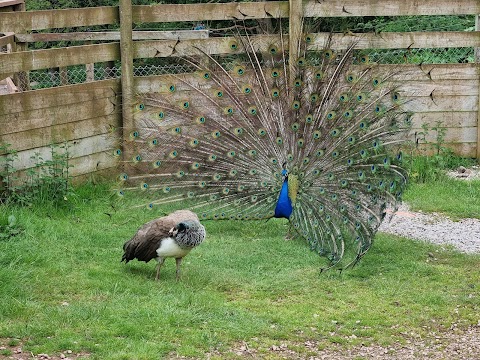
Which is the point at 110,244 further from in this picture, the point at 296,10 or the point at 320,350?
the point at 296,10

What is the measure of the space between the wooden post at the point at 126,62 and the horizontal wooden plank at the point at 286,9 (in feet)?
0.55

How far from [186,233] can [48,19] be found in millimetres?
4339

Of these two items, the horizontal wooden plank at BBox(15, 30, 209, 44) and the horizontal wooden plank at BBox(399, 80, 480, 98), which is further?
the horizontal wooden plank at BBox(399, 80, 480, 98)

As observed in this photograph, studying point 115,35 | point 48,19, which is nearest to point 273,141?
point 48,19

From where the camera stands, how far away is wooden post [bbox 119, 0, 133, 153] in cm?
1118

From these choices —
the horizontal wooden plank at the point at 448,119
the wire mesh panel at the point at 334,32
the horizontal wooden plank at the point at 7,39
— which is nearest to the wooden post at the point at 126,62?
the wire mesh panel at the point at 334,32

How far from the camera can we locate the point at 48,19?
34.8 ft

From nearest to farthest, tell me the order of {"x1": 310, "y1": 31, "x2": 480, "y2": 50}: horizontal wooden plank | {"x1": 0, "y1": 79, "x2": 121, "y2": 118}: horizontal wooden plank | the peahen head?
the peahen head → {"x1": 0, "y1": 79, "x2": 121, "y2": 118}: horizontal wooden plank → {"x1": 310, "y1": 31, "x2": 480, "y2": 50}: horizontal wooden plank

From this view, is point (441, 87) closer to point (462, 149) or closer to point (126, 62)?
point (462, 149)

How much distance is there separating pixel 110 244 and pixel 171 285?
155 centimetres

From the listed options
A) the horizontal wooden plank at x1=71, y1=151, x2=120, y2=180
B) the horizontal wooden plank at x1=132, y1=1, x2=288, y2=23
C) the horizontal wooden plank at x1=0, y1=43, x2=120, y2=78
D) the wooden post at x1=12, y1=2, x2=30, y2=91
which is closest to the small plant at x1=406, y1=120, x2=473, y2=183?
the horizontal wooden plank at x1=132, y1=1, x2=288, y2=23

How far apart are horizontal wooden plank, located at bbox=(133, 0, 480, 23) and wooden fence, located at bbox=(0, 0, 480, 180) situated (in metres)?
0.01

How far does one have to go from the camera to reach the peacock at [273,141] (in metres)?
9.30

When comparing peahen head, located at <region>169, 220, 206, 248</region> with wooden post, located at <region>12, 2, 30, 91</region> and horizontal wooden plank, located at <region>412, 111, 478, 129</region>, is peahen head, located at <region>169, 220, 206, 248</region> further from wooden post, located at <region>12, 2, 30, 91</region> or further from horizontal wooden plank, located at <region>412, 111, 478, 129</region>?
horizontal wooden plank, located at <region>412, 111, 478, 129</region>
